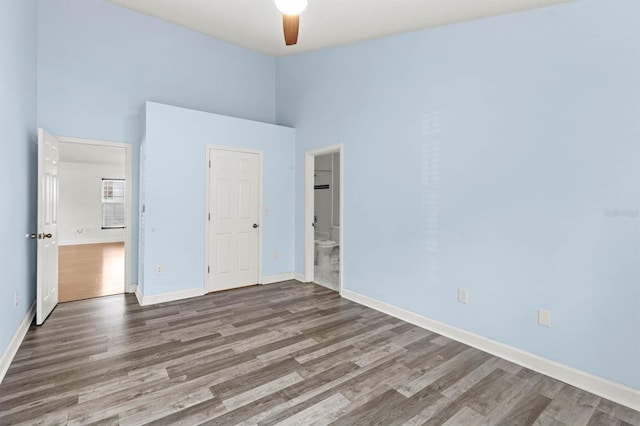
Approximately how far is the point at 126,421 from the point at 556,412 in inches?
105

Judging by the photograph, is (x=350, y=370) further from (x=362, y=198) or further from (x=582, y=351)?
(x=362, y=198)

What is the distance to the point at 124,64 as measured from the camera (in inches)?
169

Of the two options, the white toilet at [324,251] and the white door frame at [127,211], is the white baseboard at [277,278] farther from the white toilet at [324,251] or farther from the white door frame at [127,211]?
the white door frame at [127,211]

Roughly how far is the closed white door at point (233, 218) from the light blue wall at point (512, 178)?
1661 millimetres

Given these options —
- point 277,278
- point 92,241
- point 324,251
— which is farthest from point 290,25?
point 92,241

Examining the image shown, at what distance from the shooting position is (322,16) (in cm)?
361

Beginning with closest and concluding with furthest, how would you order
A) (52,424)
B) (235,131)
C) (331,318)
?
1. (52,424)
2. (331,318)
3. (235,131)

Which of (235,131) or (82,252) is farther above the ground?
(235,131)

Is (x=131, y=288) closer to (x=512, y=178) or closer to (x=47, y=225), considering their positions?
(x=47, y=225)

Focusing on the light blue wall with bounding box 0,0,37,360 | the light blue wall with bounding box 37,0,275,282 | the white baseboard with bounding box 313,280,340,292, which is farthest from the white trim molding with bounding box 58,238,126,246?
the white baseboard with bounding box 313,280,340,292

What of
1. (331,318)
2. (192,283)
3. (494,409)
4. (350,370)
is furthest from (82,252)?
(494,409)

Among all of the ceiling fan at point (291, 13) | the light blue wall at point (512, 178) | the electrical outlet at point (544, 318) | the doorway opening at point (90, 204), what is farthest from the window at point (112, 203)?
the electrical outlet at point (544, 318)

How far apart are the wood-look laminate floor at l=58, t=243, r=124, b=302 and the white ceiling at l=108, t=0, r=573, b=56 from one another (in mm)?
3878

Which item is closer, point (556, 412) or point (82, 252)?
point (556, 412)
